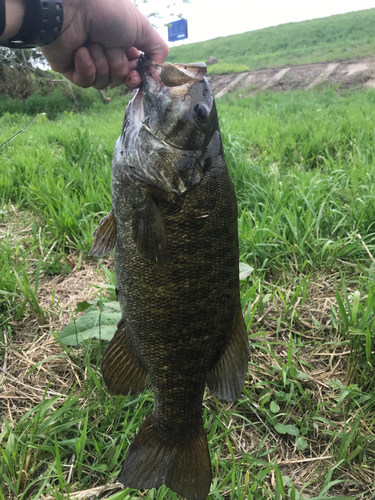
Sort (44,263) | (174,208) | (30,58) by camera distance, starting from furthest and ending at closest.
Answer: (30,58) < (44,263) < (174,208)

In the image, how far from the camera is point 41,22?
1794 mm

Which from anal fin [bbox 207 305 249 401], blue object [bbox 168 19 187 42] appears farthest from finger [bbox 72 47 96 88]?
blue object [bbox 168 19 187 42]

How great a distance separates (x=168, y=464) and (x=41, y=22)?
2.11 metres

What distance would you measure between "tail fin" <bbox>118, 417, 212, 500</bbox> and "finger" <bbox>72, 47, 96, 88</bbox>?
5.84 ft

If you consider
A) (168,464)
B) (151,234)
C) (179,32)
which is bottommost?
(168,464)

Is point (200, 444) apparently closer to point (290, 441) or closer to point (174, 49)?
point (290, 441)

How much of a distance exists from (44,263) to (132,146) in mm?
1713

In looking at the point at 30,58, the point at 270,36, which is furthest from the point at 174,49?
the point at 30,58

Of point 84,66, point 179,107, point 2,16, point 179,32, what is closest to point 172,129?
point 179,107

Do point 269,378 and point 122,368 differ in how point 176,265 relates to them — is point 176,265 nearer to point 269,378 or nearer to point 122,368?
point 122,368

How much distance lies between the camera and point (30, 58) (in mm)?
14383

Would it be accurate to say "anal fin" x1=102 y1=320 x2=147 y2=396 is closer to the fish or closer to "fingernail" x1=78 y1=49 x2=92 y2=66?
the fish

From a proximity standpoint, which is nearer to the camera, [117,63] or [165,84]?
[165,84]

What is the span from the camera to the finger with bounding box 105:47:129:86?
76.1 inches
